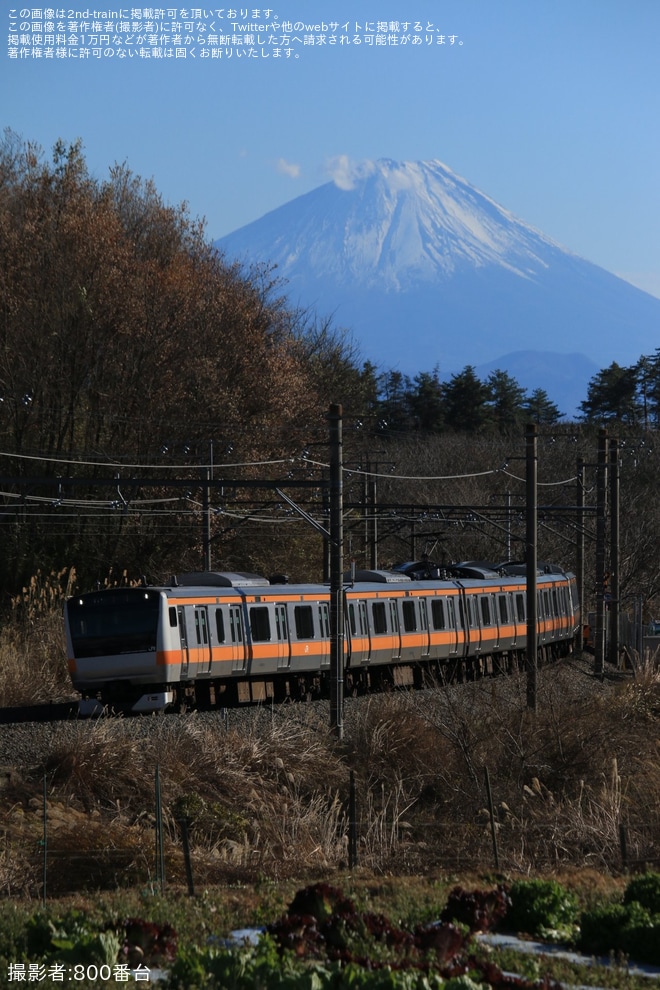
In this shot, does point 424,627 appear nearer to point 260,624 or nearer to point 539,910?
point 260,624

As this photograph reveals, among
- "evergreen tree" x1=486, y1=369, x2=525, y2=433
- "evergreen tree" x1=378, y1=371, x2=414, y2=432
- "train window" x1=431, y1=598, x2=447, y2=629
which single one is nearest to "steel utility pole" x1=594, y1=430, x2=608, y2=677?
"train window" x1=431, y1=598, x2=447, y2=629

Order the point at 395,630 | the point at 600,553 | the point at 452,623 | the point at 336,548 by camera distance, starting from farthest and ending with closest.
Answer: the point at 600,553, the point at 452,623, the point at 395,630, the point at 336,548

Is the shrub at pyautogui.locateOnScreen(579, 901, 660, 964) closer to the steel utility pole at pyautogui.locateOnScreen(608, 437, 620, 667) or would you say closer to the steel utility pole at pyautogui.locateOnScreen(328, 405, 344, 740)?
the steel utility pole at pyautogui.locateOnScreen(328, 405, 344, 740)

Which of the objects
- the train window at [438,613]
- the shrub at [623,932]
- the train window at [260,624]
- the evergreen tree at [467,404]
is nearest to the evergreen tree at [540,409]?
the evergreen tree at [467,404]

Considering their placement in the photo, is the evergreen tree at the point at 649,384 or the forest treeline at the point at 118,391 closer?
the forest treeline at the point at 118,391

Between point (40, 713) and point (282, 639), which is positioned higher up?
point (282, 639)

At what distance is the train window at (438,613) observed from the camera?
33.5 meters

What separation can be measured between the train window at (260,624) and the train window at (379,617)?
12.9 ft

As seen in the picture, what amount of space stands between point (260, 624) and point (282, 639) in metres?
0.73

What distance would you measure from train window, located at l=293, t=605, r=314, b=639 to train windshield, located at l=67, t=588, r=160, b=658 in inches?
171

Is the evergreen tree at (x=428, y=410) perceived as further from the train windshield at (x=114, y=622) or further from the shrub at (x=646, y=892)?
the shrub at (x=646, y=892)

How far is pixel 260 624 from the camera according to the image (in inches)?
1080

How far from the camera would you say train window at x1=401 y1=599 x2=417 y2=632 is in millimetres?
32250

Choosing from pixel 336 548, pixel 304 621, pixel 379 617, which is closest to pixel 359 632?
pixel 379 617
